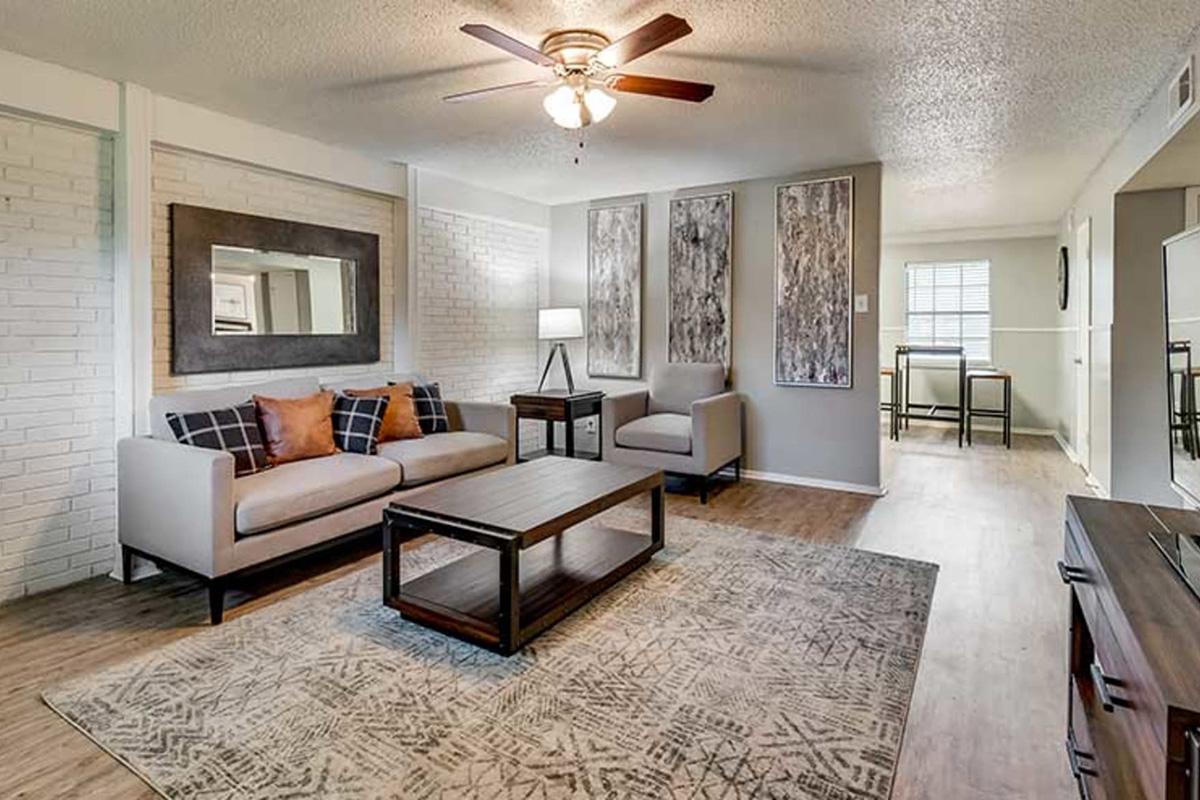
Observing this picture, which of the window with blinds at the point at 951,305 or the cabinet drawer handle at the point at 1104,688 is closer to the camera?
the cabinet drawer handle at the point at 1104,688

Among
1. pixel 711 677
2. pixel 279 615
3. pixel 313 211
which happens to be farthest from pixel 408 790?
pixel 313 211

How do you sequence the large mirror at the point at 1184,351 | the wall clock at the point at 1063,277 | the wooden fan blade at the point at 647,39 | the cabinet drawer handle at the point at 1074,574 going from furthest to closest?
the wall clock at the point at 1063,277, the wooden fan blade at the point at 647,39, the large mirror at the point at 1184,351, the cabinet drawer handle at the point at 1074,574

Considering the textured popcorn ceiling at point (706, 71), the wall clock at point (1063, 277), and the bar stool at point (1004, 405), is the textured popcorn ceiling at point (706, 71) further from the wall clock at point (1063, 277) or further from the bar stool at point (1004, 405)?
the bar stool at point (1004, 405)

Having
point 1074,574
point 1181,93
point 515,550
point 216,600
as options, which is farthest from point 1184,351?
point 216,600

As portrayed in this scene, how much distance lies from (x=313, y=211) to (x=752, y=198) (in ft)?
10.1

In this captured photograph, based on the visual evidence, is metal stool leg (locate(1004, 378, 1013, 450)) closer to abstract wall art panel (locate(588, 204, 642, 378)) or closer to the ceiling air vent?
abstract wall art panel (locate(588, 204, 642, 378))

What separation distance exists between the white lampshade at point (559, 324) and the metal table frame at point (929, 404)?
3947mm

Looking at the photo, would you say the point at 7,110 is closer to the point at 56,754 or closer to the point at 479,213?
the point at 56,754

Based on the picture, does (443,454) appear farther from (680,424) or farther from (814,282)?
(814,282)

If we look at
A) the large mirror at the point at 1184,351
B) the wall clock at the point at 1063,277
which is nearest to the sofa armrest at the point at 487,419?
the large mirror at the point at 1184,351

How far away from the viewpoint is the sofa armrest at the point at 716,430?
4414mm

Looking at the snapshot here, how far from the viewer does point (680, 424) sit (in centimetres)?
472

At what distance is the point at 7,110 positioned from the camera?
281 centimetres

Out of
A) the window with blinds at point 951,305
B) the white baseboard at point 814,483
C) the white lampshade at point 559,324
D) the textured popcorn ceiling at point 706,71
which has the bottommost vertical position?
the white baseboard at point 814,483
